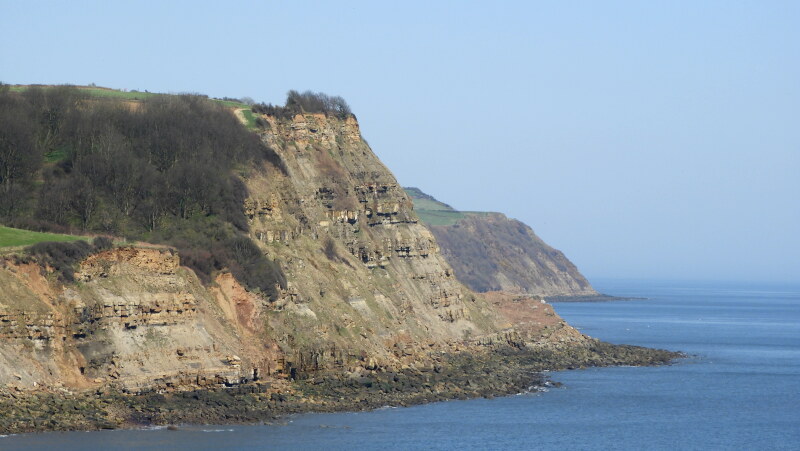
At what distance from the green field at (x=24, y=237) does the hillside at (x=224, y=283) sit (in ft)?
5.06

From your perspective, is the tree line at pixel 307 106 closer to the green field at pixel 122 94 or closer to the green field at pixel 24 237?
the green field at pixel 122 94

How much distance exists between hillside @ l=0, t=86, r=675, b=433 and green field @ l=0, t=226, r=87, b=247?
1.54 metres

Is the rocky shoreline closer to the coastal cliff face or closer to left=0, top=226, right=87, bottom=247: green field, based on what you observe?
the coastal cliff face

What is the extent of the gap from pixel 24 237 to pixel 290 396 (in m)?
16.7

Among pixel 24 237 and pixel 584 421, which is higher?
pixel 24 237

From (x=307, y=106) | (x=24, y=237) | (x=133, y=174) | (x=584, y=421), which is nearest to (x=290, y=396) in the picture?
(x=24, y=237)

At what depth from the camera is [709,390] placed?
285ft

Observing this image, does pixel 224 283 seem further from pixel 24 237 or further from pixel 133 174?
pixel 24 237

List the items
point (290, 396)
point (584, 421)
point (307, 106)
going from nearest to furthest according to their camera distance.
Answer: point (290, 396), point (584, 421), point (307, 106)

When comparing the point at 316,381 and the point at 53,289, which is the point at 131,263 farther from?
the point at 316,381

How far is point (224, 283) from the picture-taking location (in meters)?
73.2

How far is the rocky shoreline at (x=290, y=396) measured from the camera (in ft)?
186

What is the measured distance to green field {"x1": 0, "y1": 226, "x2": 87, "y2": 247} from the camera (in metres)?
64.0

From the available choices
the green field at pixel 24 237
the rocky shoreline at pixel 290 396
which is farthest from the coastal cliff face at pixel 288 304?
the green field at pixel 24 237
